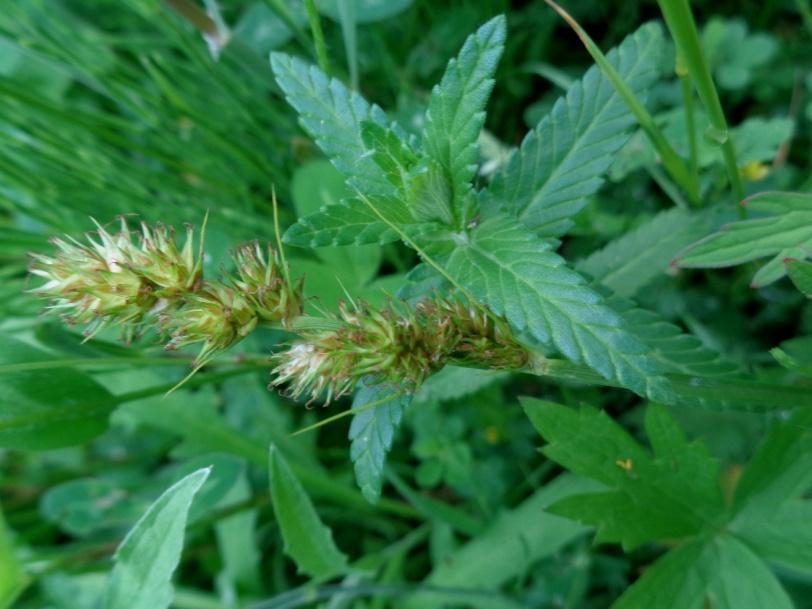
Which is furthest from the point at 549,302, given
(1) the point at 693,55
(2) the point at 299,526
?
(2) the point at 299,526

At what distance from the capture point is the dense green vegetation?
0.97 meters

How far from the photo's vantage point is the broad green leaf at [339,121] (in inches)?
41.0

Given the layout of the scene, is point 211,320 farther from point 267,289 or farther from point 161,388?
point 161,388

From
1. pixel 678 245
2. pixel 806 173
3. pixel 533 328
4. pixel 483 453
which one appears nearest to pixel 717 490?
pixel 678 245

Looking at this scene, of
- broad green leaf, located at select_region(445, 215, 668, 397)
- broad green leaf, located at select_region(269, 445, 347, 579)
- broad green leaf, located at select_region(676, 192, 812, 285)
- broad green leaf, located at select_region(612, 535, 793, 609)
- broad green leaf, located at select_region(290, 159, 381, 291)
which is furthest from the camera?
broad green leaf, located at select_region(290, 159, 381, 291)

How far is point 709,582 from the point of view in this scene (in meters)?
1.23

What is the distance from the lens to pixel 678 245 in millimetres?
1384

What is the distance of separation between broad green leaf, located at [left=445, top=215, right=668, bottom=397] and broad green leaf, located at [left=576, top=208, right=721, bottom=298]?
420 millimetres

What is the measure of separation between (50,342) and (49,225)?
14.7 inches

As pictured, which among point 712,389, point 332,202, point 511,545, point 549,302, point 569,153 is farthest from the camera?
point 511,545

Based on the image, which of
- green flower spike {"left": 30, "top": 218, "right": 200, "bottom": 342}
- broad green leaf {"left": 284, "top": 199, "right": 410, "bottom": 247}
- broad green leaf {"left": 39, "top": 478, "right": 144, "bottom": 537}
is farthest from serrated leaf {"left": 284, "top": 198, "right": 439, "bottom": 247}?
broad green leaf {"left": 39, "top": 478, "right": 144, "bottom": 537}

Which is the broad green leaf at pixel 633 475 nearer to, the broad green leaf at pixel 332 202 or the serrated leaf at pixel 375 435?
the serrated leaf at pixel 375 435

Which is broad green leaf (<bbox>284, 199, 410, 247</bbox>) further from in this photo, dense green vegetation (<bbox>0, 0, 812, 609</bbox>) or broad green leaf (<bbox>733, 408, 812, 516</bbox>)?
broad green leaf (<bbox>733, 408, 812, 516</bbox>)

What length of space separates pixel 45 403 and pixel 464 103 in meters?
0.89
